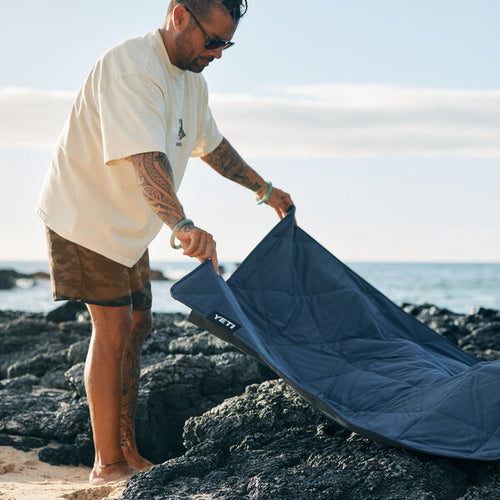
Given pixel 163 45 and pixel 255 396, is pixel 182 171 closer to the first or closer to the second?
pixel 163 45

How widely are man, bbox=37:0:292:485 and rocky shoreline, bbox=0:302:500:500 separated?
1.39 ft

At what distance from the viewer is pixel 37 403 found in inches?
177

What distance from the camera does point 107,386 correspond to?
Result: 10.3ft

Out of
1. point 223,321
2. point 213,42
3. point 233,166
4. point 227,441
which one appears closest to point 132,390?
point 227,441

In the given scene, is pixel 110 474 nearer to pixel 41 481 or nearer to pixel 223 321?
pixel 41 481

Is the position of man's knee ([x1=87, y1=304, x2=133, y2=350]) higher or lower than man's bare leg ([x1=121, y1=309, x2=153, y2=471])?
higher

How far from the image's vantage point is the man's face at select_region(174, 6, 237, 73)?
2.88 m

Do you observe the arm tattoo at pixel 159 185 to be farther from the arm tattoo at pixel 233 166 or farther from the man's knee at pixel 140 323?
the arm tattoo at pixel 233 166

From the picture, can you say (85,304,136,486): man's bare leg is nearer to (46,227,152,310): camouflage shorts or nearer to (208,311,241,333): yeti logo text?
(46,227,152,310): camouflage shorts

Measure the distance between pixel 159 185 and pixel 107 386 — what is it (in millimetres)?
1066

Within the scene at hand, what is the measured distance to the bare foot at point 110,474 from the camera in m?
3.01

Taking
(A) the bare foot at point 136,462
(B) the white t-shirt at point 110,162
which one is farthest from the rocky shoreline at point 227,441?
Result: (B) the white t-shirt at point 110,162

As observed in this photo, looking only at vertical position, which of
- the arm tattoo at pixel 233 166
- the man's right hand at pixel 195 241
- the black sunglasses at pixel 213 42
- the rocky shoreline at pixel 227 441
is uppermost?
the black sunglasses at pixel 213 42

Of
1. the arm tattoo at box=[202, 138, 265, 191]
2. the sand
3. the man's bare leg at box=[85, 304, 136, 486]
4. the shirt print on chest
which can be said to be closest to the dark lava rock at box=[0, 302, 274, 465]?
the sand
